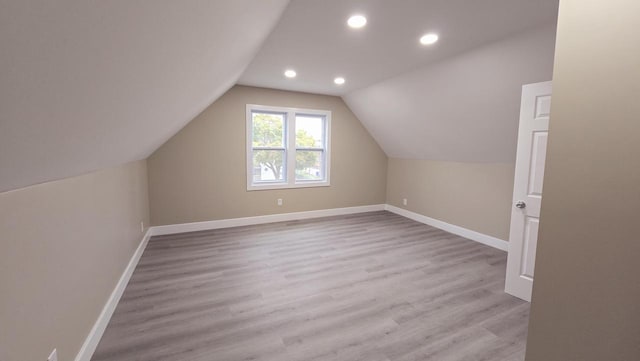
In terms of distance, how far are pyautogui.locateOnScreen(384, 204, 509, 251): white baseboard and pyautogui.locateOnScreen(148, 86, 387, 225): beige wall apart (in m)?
1.36

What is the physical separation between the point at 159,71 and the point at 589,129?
166 centimetres

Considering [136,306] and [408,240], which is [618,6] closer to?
[136,306]

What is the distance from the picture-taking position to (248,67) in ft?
A: 11.8

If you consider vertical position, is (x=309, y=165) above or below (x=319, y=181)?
above

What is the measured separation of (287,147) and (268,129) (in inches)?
18.3

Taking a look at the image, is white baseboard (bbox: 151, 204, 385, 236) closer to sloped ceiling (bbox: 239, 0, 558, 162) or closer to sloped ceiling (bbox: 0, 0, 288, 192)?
sloped ceiling (bbox: 239, 0, 558, 162)

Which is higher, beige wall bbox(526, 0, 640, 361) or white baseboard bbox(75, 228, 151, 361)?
beige wall bbox(526, 0, 640, 361)

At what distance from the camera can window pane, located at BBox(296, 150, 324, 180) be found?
540 cm

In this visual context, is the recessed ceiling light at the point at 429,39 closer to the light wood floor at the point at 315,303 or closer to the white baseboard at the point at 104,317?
the light wood floor at the point at 315,303

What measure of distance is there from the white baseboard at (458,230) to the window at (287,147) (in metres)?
1.75

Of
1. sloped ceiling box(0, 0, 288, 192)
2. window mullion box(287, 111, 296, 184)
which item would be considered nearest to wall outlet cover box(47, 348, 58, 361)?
sloped ceiling box(0, 0, 288, 192)

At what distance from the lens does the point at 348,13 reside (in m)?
2.18

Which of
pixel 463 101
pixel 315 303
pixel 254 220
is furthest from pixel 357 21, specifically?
pixel 254 220

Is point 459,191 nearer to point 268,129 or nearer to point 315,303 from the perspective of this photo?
point 315,303
